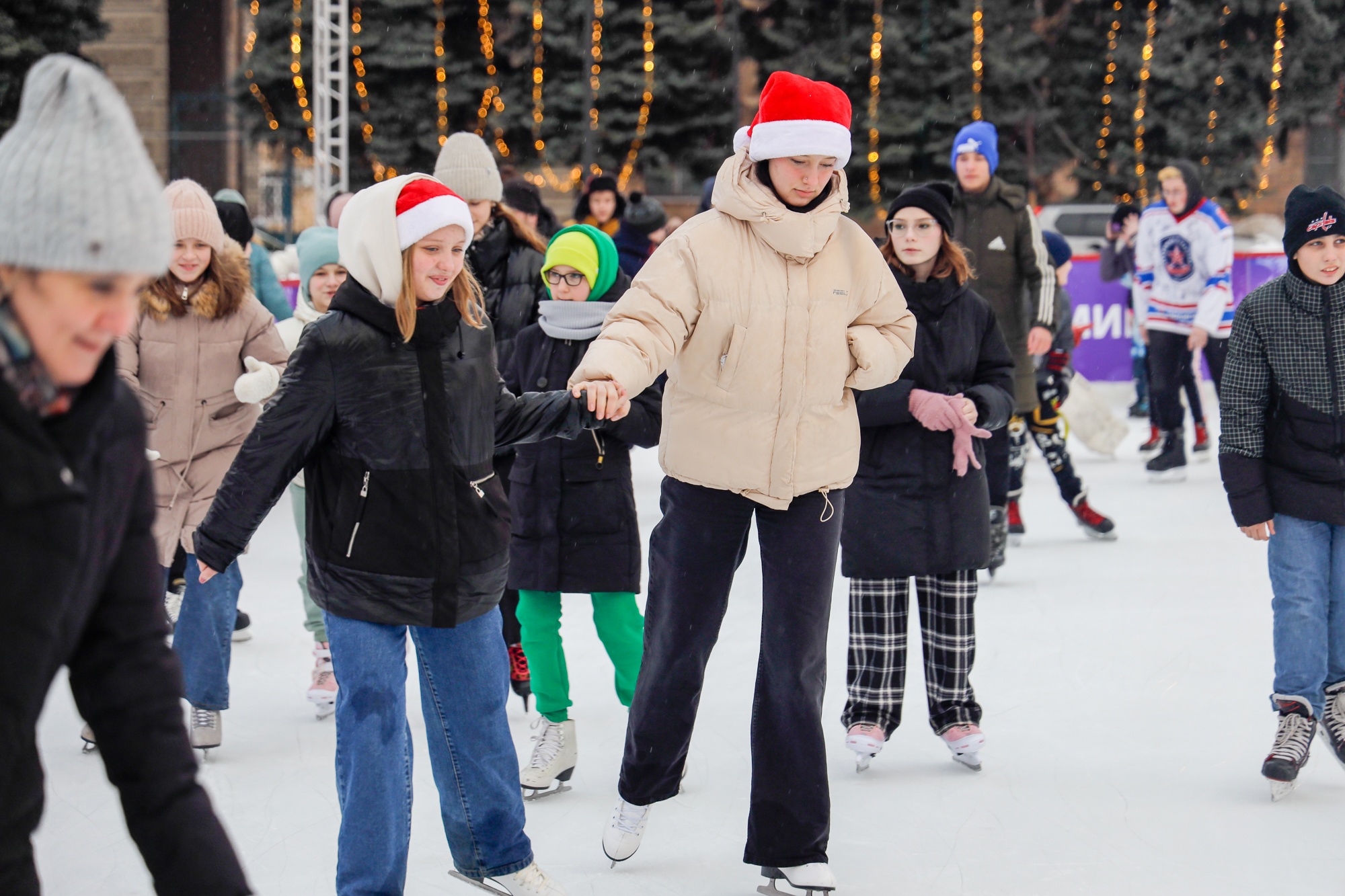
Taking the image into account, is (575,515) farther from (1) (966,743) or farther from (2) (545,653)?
(1) (966,743)

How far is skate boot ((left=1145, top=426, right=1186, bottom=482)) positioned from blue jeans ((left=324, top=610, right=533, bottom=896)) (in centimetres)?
675

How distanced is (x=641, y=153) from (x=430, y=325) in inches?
701

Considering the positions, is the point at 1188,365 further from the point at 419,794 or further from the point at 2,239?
the point at 2,239

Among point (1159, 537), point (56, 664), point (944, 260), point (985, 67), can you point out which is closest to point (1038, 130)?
point (985, 67)

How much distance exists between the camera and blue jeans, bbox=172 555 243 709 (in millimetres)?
4160

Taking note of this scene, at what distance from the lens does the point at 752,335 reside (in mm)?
3066

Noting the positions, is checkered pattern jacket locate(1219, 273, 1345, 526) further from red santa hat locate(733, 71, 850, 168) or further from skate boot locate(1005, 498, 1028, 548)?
skate boot locate(1005, 498, 1028, 548)

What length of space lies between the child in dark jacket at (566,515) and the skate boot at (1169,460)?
5.74m

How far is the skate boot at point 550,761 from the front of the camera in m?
3.86

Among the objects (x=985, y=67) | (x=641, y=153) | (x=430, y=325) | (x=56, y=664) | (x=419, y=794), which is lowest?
(x=419, y=794)

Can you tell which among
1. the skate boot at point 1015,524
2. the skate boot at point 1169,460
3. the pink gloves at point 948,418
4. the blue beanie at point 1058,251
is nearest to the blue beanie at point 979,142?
the blue beanie at point 1058,251

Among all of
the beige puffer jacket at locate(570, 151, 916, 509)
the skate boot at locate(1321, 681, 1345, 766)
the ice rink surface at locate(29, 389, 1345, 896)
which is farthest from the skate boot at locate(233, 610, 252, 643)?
the skate boot at locate(1321, 681, 1345, 766)

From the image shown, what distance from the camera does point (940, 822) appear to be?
12.0ft

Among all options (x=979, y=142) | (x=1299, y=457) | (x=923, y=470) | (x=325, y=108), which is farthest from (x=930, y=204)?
(x=325, y=108)
